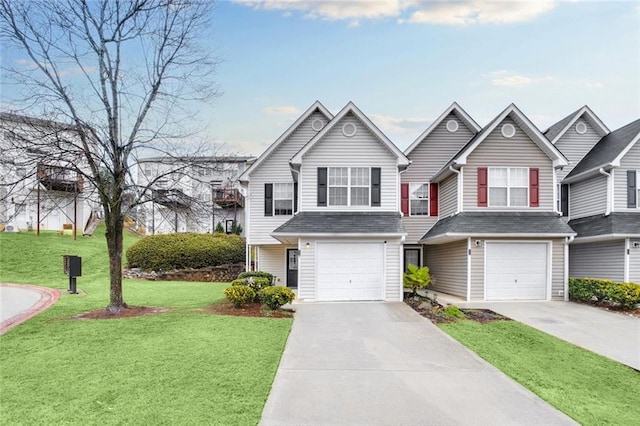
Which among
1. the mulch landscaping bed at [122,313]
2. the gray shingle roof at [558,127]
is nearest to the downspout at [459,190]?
the gray shingle roof at [558,127]

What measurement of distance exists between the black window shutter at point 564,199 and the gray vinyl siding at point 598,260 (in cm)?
158

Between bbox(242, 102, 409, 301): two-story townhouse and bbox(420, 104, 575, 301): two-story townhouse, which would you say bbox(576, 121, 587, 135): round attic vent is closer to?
bbox(420, 104, 575, 301): two-story townhouse

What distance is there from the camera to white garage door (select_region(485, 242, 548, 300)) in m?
15.7

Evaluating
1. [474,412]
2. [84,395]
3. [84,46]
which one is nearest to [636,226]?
[474,412]

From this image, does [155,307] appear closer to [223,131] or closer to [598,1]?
[223,131]

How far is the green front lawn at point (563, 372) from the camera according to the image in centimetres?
579

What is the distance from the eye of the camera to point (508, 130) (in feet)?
53.9

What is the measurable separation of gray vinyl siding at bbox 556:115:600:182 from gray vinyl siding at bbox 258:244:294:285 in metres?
14.0

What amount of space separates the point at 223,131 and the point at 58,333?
7.96 metres

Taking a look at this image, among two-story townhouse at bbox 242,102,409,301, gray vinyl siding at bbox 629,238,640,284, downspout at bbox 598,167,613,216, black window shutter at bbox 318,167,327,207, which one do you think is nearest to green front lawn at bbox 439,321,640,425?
two-story townhouse at bbox 242,102,409,301

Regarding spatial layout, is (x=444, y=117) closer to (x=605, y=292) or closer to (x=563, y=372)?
(x=605, y=292)

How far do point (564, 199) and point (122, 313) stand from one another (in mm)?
18667

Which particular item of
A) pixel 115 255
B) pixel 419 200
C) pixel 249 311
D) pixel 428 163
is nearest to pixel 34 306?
pixel 115 255

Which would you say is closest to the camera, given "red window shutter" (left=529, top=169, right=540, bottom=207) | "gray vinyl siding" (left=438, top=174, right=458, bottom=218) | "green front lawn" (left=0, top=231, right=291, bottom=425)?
"green front lawn" (left=0, top=231, right=291, bottom=425)
